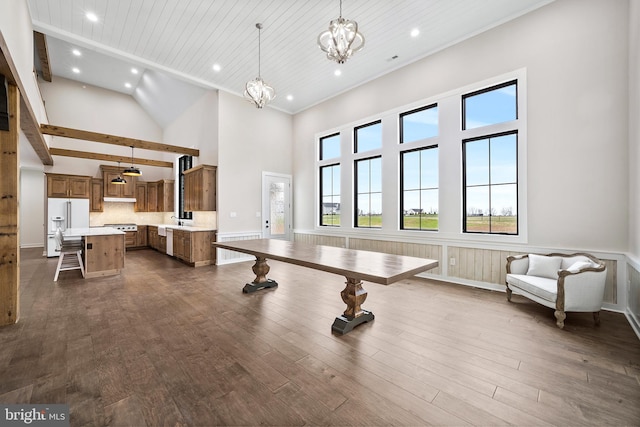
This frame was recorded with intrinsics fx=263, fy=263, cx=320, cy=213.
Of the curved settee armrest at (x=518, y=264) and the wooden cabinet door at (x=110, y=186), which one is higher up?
the wooden cabinet door at (x=110, y=186)

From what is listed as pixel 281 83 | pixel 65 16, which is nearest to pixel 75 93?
pixel 65 16

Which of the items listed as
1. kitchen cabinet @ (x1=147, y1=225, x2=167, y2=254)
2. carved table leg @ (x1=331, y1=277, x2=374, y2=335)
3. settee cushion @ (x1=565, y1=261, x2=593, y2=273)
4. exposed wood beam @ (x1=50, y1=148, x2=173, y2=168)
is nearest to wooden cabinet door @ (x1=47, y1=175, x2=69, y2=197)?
exposed wood beam @ (x1=50, y1=148, x2=173, y2=168)

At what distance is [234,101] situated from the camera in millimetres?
6285

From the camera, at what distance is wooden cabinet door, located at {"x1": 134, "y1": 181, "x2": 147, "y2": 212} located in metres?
8.76

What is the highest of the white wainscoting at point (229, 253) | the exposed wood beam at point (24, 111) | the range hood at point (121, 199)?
the exposed wood beam at point (24, 111)

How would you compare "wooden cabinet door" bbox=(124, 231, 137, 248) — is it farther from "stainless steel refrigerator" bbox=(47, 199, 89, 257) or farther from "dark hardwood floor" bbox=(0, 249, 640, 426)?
"dark hardwood floor" bbox=(0, 249, 640, 426)

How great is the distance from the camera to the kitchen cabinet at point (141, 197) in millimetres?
8758

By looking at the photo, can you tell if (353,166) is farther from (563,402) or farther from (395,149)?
(563,402)

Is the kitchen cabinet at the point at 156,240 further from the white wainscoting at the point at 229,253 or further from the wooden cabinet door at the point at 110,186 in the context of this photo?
the white wainscoting at the point at 229,253

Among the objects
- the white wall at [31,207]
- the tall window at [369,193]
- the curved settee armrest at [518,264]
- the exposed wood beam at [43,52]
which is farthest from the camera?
the white wall at [31,207]

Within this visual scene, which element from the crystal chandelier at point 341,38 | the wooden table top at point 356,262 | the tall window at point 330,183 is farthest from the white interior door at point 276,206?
the crystal chandelier at point 341,38

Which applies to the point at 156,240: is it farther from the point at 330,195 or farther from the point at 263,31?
the point at 263,31

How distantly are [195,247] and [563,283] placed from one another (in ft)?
20.1

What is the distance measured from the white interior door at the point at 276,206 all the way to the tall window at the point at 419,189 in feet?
10.9
